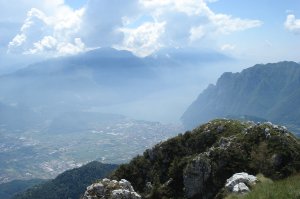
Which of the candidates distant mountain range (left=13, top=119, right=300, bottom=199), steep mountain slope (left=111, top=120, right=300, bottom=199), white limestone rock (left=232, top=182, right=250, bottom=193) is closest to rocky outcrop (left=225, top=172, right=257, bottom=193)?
white limestone rock (left=232, top=182, right=250, bottom=193)

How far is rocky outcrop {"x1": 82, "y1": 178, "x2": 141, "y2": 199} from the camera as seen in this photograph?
4588 cm

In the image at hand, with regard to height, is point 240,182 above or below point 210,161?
above

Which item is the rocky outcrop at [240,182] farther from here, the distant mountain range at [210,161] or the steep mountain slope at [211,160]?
the steep mountain slope at [211,160]

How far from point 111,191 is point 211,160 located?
12577 millimetres

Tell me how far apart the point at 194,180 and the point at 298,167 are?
42.4ft

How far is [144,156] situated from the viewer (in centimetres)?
6600

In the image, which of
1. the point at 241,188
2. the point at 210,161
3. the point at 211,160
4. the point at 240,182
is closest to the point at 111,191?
the point at 210,161

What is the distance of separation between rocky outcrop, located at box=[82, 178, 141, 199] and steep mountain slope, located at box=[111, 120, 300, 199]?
21.8 feet

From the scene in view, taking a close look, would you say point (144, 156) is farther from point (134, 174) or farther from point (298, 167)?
point (298, 167)

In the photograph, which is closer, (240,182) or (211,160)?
(240,182)

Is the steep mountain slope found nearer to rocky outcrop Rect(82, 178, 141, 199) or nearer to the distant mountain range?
the distant mountain range

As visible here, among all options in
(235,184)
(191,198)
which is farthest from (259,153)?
(235,184)

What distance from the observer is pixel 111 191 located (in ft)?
155

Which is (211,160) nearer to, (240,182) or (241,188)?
(240,182)
